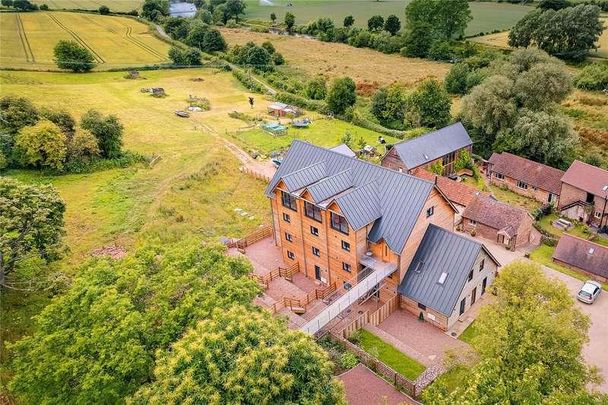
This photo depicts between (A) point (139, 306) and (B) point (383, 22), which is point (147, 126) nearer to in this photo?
(A) point (139, 306)

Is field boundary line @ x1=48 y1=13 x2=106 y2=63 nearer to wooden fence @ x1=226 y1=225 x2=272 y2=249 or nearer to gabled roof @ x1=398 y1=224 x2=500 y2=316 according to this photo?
wooden fence @ x1=226 y1=225 x2=272 y2=249

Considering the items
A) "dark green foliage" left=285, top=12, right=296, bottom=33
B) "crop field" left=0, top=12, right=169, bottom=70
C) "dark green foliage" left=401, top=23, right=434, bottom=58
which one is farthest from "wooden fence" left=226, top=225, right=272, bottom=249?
"dark green foliage" left=285, top=12, right=296, bottom=33

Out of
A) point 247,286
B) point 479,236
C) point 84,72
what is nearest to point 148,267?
point 247,286

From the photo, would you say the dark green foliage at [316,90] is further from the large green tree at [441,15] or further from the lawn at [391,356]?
the lawn at [391,356]

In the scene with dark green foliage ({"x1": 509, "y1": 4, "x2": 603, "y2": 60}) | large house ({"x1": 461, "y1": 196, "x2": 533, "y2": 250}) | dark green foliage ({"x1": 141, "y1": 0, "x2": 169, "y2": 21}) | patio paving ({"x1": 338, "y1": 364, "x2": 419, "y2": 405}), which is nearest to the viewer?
patio paving ({"x1": 338, "y1": 364, "x2": 419, "y2": 405})

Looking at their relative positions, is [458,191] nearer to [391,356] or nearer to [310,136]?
[391,356]
